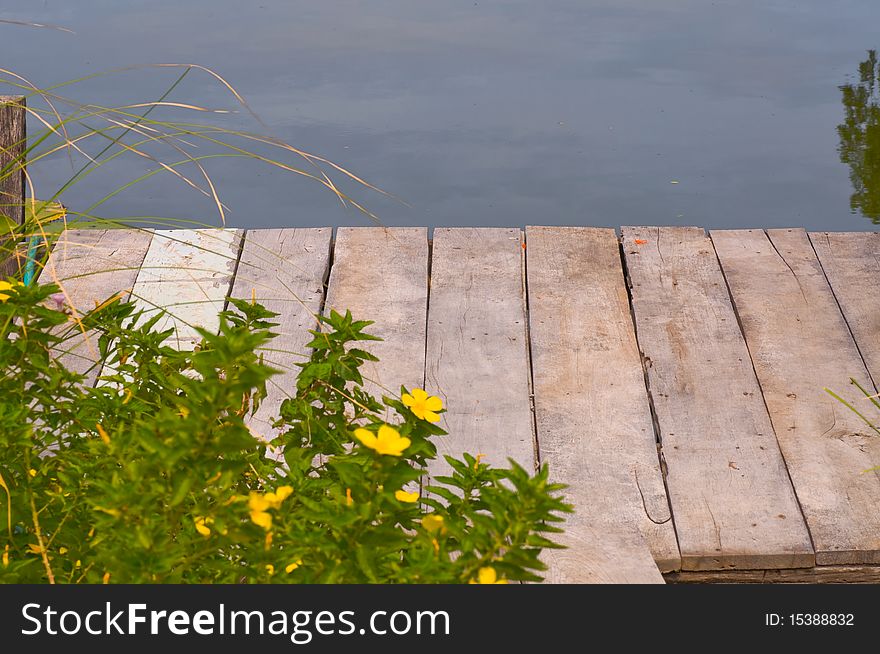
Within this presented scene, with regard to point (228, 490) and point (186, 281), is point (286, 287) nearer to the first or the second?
point (186, 281)

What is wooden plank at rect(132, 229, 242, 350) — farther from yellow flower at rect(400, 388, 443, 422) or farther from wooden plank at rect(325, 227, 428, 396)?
yellow flower at rect(400, 388, 443, 422)

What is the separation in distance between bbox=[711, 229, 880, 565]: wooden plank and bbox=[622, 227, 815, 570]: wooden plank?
1.8 inches

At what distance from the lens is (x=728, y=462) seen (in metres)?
2.55

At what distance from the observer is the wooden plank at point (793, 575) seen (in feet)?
7.46

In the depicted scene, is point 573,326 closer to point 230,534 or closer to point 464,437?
point 464,437

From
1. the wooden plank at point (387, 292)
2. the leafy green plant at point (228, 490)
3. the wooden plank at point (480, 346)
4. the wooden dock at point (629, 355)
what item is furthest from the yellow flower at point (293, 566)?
the wooden plank at point (387, 292)

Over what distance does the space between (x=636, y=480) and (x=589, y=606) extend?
1.35m

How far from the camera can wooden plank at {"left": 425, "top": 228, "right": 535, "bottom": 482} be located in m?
2.63

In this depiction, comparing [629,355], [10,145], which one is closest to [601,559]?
[629,355]

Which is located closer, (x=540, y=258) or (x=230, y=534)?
(x=230, y=534)

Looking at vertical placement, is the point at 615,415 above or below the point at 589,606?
below

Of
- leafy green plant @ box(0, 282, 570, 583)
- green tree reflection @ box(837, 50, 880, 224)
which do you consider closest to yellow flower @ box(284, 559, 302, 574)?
leafy green plant @ box(0, 282, 570, 583)

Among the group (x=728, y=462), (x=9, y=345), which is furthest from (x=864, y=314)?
(x=9, y=345)

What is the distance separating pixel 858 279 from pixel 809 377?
0.78 m
